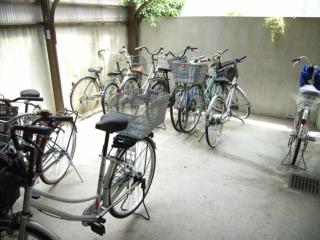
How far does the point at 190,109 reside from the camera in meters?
4.16

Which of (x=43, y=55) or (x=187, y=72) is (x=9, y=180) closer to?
(x=187, y=72)

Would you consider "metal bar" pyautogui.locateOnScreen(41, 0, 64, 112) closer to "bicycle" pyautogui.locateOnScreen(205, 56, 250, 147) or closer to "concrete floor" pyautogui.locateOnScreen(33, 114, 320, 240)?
"concrete floor" pyautogui.locateOnScreen(33, 114, 320, 240)

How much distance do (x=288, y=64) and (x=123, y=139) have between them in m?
3.84

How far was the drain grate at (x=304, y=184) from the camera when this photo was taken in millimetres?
2872

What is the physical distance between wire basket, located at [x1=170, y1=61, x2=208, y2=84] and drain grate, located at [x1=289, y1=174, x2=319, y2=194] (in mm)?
1742

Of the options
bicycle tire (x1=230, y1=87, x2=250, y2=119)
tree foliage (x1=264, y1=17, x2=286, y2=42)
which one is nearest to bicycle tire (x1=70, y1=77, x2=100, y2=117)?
bicycle tire (x1=230, y1=87, x2=250, y2=119)

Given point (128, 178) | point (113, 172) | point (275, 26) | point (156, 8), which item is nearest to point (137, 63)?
point (156, 8)

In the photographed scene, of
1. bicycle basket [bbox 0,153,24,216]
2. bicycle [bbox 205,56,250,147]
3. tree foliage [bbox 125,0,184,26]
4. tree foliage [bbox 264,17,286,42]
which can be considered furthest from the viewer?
tree foliage [bbox 125,0,184,26]

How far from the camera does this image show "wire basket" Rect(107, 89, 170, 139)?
6.80ft

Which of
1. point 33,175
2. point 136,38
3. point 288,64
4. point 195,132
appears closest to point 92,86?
point 136,38

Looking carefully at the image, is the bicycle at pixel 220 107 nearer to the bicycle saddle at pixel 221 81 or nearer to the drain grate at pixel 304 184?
the bicycle saddle at pixel 221 81

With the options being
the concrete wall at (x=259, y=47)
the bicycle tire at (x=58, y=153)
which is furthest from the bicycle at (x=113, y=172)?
the concrete wall at (x=259, y=47)

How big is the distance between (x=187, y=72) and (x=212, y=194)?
5.68ft

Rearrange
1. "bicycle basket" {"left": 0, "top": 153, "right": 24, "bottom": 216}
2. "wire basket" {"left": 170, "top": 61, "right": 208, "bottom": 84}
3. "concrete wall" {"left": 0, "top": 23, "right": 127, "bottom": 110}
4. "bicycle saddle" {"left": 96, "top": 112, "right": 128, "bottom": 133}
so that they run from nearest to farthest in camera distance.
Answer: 1. "bicycle basket" {"left": 0, "top": 153, "right": 24, "bottom": 216}
2. "bicycle saddle" {"left": 96, "top": 112, "right": 128, "bottom": 133}
3. "concrete wall" {"left": 0, "top": 23, "right": 127, "bottom": 110}
4. "wire basket" {"left": 170, "top": 61, "right": 208, "bottom": 84}
